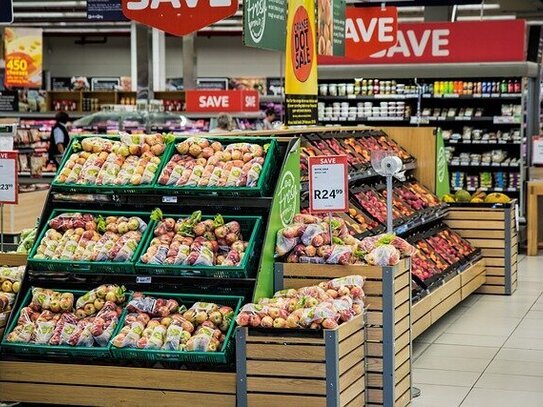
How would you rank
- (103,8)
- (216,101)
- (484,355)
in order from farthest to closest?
(216,101) → (103,8) → (484,355)

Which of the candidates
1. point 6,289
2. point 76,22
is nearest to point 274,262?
point 6,289

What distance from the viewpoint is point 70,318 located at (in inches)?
225

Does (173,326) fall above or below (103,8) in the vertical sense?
below

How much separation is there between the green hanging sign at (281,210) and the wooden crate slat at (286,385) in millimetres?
508

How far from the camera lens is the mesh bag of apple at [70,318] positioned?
559 cm

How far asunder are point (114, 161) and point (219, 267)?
106cm

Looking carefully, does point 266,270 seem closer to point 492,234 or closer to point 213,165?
point 213,165

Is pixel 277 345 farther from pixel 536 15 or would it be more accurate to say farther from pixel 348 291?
pixel 536 15

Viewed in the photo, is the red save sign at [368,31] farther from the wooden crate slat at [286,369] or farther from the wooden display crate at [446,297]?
the wooden crate slat at [286,369]

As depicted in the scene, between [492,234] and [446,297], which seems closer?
[446,297]

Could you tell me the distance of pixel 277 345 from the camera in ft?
16.9

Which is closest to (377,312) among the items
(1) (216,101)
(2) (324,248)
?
(2) (324,248)

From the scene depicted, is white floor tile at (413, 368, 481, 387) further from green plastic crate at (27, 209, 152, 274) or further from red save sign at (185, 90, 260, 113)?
red save sign at (185, 90, 260, 113)

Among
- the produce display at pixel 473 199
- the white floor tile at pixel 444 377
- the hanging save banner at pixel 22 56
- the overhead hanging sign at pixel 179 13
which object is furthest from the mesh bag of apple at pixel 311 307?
the hanging save banner at pixel 22 56
